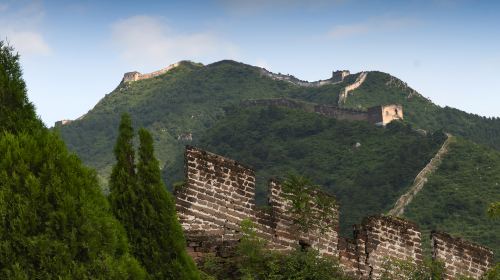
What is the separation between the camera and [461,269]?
11.8 m

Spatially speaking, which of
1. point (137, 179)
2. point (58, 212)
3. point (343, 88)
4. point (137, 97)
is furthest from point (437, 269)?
point (137, 97)

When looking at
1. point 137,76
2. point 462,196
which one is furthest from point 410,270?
point 137,76

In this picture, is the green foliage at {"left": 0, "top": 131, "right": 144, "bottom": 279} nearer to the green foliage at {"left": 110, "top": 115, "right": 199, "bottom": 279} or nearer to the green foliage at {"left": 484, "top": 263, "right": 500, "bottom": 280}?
the green foliage at {"left": 110, "top": 115, "right": 199, "bottom": 279}

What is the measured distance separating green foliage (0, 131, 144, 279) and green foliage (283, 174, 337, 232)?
14.5 ft

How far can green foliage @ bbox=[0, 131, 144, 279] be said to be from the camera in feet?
18.7

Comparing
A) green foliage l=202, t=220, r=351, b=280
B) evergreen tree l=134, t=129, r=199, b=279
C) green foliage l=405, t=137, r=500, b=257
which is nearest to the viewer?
evergreen tree l=134, t=129, r=199, b=279

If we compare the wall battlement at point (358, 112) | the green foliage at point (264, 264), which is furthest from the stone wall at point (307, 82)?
the green foliage at point (264, 264)

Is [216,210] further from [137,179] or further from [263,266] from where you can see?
[137,179]

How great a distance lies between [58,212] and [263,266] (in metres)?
4.37

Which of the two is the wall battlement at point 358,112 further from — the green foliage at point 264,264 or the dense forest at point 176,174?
the green foliage at point 264,264

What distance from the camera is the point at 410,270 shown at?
36.8 ft

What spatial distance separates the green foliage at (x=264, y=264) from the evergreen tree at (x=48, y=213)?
11.1ft

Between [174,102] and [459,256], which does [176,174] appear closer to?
[174,102]

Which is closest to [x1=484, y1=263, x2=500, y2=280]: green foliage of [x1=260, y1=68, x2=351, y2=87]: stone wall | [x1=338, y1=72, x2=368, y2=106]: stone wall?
[x1=338, y1=72, x2=368, y2=106]: stone wall
